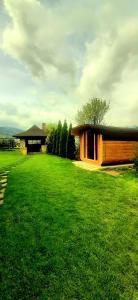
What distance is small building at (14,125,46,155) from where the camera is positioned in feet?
114

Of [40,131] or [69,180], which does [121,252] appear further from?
[40,131]

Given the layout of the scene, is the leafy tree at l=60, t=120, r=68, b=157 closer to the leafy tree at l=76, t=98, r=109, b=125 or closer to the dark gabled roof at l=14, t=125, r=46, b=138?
the dark gabled roof at l=14, t=125, r=46, b=138

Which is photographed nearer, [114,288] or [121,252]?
[114,288]

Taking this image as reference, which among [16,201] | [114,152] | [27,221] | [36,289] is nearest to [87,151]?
[114,152]

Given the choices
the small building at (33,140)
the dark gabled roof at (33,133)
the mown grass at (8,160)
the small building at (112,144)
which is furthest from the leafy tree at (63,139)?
the dark gabled roof at (33,133)

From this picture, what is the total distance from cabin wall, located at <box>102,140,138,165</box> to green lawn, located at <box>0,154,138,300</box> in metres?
7.39

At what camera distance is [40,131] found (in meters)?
37.2

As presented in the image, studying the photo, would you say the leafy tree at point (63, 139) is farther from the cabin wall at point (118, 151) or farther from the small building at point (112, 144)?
the cabin wall at point (118, 151)

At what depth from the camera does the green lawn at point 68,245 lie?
3.66 meters

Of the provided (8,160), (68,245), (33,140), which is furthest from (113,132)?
(33,140)

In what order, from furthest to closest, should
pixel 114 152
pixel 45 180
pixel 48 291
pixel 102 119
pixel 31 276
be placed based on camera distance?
pixel 102 119, pixel 114 152, pixel 45 180, pixel 31 276, pixel 48 291

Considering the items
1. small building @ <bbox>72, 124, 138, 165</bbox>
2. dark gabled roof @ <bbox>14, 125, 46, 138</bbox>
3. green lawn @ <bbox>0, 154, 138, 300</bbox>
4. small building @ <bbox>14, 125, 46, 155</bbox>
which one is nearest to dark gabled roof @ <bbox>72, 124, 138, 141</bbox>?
small building @ <bbox>72, 124, 138, 165</bbox>

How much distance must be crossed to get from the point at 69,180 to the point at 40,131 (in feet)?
87.5

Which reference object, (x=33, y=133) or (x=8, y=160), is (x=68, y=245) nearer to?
(x=8, y=160)
